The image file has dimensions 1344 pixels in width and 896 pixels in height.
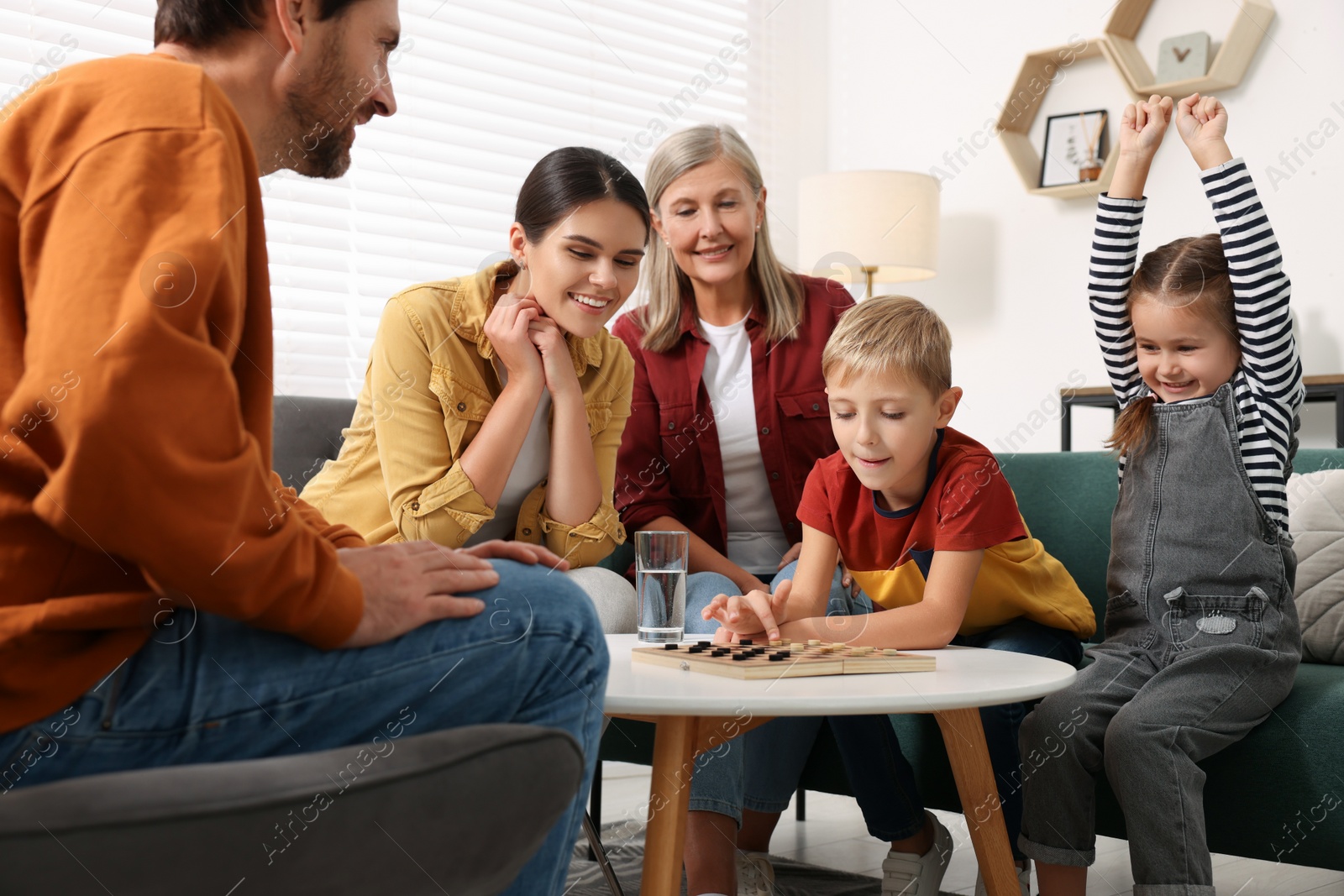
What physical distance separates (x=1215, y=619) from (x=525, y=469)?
96 centimetres

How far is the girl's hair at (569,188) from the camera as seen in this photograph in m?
1.64

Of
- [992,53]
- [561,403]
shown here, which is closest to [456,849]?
[561,403]

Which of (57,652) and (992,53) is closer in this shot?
(57,652)

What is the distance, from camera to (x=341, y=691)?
740mm

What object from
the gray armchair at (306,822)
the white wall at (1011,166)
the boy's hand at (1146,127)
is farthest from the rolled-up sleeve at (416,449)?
the white wall at (1011,166)

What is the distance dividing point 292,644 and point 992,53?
3.39 metres

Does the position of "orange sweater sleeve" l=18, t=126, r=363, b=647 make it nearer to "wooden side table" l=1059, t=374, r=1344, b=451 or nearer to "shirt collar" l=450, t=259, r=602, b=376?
"shirt collar" l=450, t=259, r=602, b=376

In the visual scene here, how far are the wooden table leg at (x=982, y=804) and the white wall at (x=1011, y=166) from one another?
226 centimetres

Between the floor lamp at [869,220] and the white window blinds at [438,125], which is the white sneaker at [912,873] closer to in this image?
the white window blinds at [438,125]

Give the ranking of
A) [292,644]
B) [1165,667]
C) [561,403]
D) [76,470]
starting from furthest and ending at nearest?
1. [561,403]
2. [1165,667]
3. [292,644]
4. [76,470]

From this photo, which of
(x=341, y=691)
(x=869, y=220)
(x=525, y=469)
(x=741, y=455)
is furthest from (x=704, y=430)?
(x=869, y=220)

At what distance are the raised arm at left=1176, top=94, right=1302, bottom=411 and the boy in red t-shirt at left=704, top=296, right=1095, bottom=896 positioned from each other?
0.36 meters

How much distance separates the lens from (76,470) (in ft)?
2.08

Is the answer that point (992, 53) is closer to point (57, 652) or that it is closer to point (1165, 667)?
point (1165, 667)
